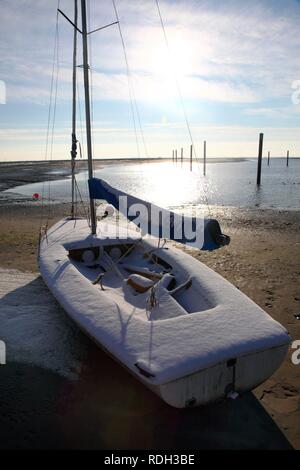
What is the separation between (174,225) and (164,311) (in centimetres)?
147

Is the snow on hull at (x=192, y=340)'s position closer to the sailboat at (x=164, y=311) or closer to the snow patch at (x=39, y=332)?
the sailboat at (x=164, y=311)

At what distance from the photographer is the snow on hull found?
3607 millimetres

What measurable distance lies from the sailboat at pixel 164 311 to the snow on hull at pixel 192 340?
0.04ft

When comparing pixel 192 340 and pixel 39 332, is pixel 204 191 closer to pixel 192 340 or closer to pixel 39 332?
pixel 39 332

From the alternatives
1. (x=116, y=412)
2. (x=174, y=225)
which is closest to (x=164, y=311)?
(x=174, y=225)

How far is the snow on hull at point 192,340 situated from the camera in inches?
142

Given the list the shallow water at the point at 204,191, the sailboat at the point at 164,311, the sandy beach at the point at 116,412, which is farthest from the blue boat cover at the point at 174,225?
the shallow water at the point at 204,191

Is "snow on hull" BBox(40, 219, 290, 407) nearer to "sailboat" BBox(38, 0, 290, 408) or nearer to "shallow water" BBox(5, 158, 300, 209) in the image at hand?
"sailboat" BBox(38, 0, 290, 408)

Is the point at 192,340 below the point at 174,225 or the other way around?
below

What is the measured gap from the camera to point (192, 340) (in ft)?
13.0

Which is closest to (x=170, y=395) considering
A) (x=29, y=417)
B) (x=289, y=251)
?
(x=29, y=417)

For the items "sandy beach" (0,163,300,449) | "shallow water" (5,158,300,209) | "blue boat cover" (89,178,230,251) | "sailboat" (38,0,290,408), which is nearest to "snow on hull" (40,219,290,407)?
"sailboat" (38,0,290,408)

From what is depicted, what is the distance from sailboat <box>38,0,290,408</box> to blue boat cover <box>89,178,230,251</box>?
0.02 metres
